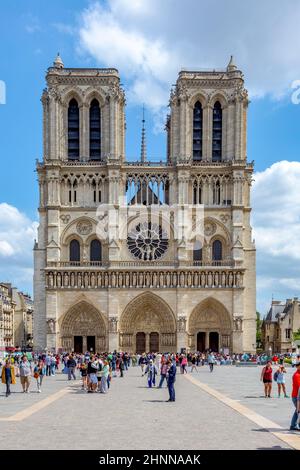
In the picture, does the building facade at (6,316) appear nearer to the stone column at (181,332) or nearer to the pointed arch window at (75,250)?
the pointed arch window at (75,250)

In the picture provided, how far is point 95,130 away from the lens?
65.4m

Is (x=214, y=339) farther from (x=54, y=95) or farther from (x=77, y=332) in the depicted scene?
(x=54, y=95)

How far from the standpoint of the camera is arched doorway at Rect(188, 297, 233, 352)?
6234cm

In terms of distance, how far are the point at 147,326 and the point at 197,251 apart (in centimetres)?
835

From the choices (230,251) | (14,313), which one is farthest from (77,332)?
(14,313)

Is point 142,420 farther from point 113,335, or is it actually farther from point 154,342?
point 154,342

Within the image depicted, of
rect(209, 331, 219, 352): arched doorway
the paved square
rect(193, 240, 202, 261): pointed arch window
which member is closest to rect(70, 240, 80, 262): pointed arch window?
rect(193, 240, 202, 261): pointed arch window

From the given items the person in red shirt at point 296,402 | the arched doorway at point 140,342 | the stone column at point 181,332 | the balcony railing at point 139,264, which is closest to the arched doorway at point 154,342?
the arched doorway at point 140,342

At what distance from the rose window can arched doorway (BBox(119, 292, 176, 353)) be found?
3.94m

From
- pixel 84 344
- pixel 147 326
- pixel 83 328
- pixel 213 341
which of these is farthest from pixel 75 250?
pixel 213 341

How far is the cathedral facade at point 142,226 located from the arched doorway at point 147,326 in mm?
97

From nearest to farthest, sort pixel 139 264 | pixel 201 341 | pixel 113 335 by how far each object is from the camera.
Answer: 1. pixel 113 335
2. pixel 139 264
3. pixel 201 341

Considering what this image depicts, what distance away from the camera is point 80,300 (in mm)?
61875

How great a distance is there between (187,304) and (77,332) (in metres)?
10.3
